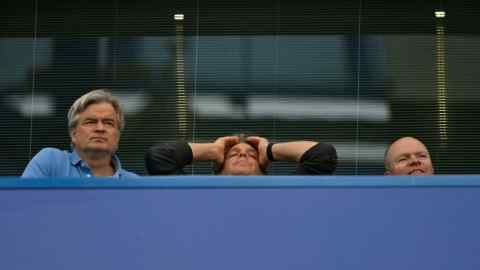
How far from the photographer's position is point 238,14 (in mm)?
5551

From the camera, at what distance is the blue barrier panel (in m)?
1.28

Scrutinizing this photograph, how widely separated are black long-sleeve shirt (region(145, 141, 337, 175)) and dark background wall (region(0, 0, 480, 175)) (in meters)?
3.05

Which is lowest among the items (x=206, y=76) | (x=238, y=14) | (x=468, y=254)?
(x=468, y=254)

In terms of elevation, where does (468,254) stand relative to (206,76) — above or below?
below

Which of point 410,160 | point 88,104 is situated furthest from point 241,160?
point 88,104

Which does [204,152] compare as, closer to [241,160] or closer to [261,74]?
[241,160]

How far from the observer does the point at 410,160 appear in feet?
7.49

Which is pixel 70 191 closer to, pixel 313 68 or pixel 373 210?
pixel 373 210

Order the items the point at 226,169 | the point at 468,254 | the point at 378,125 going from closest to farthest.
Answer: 1. the point at 468,254
2. the point at 226,169
3. the point at 378,125

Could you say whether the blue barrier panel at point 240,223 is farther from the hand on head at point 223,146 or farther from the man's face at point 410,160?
the hand on head at point 223,146

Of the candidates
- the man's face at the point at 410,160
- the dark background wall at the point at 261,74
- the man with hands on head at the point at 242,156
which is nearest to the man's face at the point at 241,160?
the man with hands on head at the point at 242,156

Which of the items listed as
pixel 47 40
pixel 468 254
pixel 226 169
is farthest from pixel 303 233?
pixel 47 40

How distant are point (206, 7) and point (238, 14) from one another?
213mm

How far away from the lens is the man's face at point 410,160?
7.45ft
